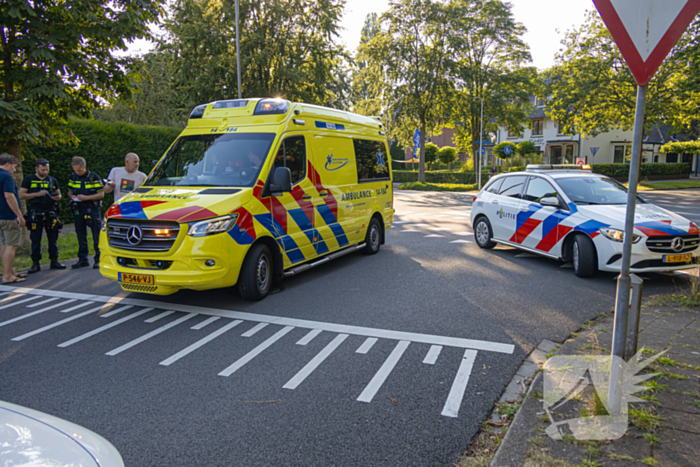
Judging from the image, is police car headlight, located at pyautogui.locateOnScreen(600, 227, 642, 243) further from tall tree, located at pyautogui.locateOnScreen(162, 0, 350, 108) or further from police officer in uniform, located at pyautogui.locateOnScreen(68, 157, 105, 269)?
tall tree, located at pyautogui.locateOnScreen(162, 0, 350, 108)

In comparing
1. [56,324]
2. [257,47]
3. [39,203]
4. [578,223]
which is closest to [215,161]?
[56,324]

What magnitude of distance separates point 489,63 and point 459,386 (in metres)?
38.2

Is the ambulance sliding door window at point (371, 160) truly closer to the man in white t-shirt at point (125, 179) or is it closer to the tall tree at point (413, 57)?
the man in white t-shirt at point (125, 179)

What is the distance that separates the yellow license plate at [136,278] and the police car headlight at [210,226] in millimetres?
720

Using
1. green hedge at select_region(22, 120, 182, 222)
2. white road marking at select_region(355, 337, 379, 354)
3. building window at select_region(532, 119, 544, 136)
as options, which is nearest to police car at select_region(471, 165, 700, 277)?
white road marking at select_region(355, 337, 379, 354)

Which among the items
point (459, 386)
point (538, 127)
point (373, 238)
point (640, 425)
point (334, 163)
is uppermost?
point (538, 127)

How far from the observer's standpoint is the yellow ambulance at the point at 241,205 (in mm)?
5613

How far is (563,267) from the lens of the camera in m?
8.37

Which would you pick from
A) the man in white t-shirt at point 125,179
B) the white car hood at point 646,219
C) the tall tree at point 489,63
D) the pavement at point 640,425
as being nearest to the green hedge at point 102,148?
the man in white t-shirt at point 125,179

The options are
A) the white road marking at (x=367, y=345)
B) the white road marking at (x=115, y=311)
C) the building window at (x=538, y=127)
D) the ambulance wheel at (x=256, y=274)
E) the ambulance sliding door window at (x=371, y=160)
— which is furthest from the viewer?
the building window at (x=538, y=127)

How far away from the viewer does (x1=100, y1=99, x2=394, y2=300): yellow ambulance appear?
18.4 feet

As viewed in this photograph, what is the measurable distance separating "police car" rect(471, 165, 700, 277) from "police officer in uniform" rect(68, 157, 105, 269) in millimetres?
7335

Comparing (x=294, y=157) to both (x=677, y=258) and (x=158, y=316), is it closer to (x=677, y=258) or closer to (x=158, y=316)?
(x=158, y=316)

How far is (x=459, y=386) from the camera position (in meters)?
3.85
